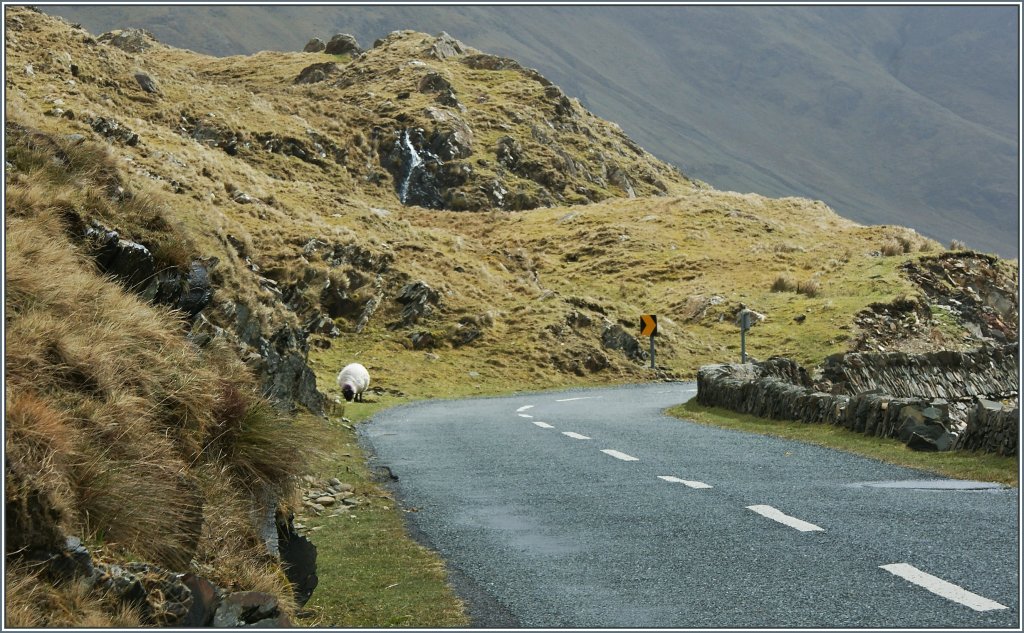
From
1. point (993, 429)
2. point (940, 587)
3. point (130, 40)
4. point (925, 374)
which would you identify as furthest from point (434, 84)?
point (940, 587)

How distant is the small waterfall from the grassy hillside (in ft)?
2.21

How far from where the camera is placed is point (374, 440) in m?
18.5

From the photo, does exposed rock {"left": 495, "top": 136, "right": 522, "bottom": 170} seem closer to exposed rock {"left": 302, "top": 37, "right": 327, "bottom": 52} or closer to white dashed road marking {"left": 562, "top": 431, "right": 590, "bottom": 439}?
exposed rock {"left": 302, "top": 37, "right": 327, "bottom": 52}

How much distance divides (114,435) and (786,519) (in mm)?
5809

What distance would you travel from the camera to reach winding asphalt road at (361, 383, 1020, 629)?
650cm

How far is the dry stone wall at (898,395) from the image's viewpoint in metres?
14.1

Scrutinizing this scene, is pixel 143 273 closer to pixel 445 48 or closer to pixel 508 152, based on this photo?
pixel 508 152

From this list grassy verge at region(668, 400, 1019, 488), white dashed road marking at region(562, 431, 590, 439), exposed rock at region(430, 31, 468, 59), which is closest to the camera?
grassy verge at region(668, 400, 1019, 488)

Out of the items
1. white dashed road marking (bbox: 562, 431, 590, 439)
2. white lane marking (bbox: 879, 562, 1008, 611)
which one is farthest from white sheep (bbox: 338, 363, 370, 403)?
white lane marking (bbox: 879, 562, 1008, 611)

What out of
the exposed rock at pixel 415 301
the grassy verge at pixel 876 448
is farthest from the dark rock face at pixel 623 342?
the grassy verge at pixel 876 448

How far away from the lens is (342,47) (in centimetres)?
13500

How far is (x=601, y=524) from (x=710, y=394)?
14.7m

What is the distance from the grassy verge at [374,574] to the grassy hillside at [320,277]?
40mm

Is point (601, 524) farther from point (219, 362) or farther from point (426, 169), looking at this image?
point (426, 169)
